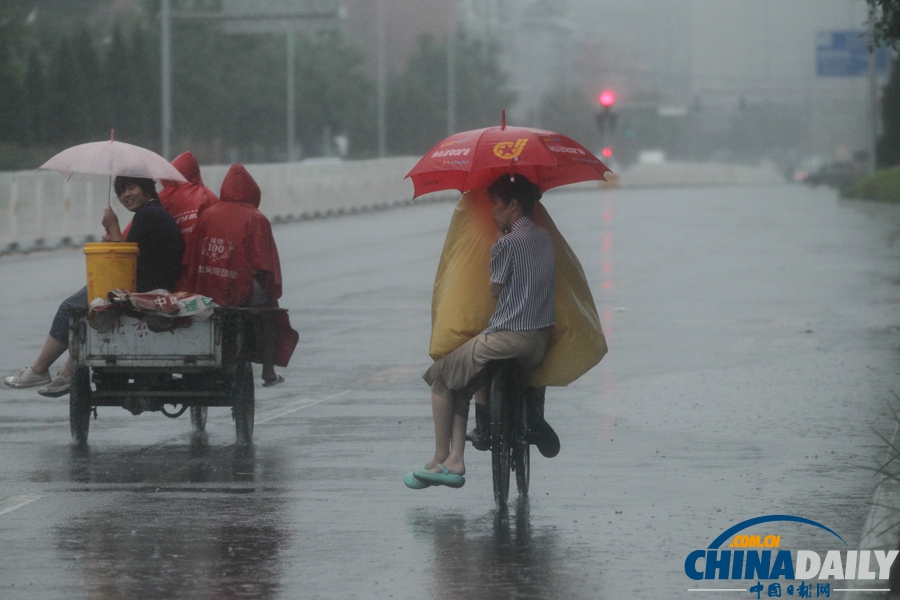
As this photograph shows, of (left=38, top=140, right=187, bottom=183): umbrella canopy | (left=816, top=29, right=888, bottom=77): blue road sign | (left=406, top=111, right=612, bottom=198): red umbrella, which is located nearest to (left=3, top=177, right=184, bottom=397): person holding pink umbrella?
(left=38, top=140, right=187, bottom=183): umbrella canopy

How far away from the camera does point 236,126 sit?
72.9 meters

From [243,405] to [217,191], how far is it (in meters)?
30.6

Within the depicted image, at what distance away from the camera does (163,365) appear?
31.4 feet

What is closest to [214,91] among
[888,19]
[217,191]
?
[217,191]

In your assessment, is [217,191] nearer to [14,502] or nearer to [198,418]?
[198,418]

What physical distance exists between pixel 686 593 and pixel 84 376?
4435 millimetres

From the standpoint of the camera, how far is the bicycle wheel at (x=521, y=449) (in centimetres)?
795

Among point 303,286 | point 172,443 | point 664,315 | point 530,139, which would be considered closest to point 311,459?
point 172,443

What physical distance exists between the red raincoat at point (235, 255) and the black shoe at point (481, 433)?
7.50 feet

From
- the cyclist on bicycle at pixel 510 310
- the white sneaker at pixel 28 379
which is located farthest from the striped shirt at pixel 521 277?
the white sneaker at pixel 28 379

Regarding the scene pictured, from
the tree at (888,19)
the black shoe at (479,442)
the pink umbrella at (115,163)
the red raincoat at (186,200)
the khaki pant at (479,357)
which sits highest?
the tree at (888,19)

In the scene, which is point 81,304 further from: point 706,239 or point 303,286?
point 706,239

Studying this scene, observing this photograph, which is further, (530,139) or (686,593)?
(530,139)

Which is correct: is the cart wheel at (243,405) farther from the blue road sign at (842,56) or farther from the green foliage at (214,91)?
the blue road sign at (842,56)
